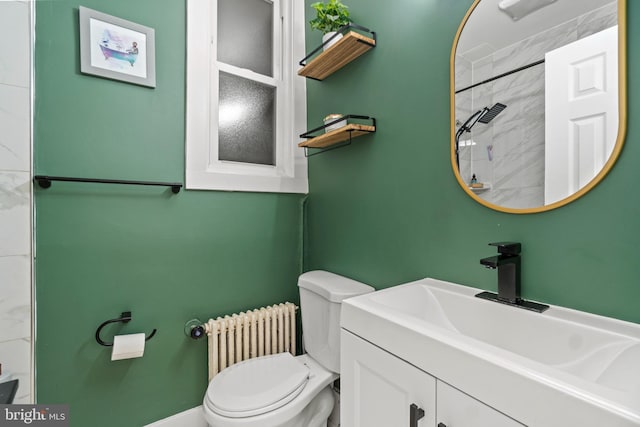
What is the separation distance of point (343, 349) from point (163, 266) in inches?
41.0

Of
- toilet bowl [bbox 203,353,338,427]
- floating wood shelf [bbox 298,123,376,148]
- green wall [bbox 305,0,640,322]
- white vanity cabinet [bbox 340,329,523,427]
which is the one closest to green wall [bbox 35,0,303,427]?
toilet bowl [bbox 203,353,338,427]

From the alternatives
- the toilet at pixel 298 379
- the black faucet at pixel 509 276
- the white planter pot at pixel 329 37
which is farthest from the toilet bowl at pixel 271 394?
the white planter pot at pixel 329 37

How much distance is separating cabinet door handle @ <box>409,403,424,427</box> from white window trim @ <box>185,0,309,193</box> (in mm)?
1341

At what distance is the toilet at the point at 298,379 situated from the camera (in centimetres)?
111

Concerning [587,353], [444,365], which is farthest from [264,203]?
[587,353]

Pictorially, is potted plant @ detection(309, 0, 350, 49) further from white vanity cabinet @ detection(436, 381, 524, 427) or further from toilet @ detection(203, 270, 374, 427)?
white vanity cabinet @ detection(436, 381, 524, 427)

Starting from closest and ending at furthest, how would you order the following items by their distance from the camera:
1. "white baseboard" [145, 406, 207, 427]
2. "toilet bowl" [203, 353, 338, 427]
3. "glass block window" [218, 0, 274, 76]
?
1. "toilet bowl" [203, 353, 338, 427]
2. "white baseboard" [145, 406, 207, 427]
3. "glass block window" [218, 0, 274, 76]

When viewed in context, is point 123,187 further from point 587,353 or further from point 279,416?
point 587,353

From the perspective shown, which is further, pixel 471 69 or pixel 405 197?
pixel 405 197

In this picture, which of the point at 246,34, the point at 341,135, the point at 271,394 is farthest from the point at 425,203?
the point at 246,34

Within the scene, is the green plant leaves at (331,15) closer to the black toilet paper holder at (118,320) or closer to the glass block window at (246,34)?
the glass block window at (246,34)

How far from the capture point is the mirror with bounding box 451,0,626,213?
29.2 inches

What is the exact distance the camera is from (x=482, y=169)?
0.99 metres

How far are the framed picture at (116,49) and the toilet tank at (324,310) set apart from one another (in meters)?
1.29
